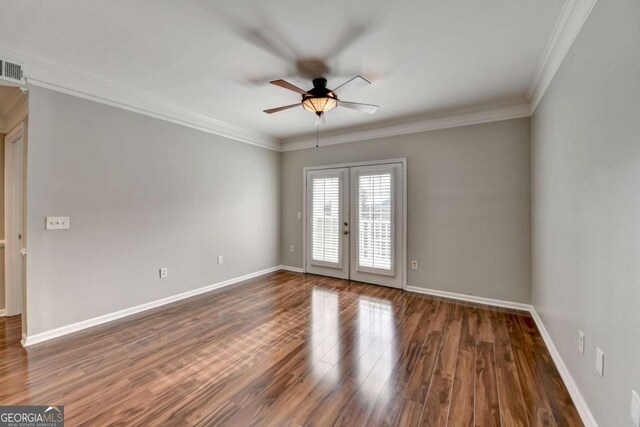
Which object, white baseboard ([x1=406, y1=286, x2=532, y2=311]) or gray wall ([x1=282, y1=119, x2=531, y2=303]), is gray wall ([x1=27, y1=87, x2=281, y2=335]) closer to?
gray wall ([x1=282, y1=119, x2=531, y2=303])

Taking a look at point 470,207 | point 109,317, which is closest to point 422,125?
point 470,207

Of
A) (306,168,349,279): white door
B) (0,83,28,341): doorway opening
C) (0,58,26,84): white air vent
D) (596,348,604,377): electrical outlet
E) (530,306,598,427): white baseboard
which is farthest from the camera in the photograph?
(306,168,349,279): white door

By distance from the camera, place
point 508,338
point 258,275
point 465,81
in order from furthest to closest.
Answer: point 258,275 < point 465,81 < point 508,338

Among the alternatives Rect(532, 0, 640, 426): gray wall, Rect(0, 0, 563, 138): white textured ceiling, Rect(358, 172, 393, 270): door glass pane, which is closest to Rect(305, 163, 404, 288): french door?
Rect(358, 172, 393, 270): door glass pane

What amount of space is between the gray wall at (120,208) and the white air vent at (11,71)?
0.16m

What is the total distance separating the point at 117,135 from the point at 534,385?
15.7ft

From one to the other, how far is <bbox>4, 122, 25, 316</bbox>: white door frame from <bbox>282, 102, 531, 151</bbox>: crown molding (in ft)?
12.9

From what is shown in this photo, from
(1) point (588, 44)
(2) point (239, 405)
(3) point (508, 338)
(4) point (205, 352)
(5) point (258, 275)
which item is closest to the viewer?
(1) point (588, 44)

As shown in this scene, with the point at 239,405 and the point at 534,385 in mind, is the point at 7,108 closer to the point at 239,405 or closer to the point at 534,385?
the point at 239,405

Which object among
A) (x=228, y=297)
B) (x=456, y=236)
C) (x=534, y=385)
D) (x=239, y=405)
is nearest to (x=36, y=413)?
(x=239, y=405)

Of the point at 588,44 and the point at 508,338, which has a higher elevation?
the point at 588,44

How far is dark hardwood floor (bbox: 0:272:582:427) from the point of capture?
5.85ft

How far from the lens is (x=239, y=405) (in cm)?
186

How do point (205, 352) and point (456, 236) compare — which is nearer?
point (205, 352)
